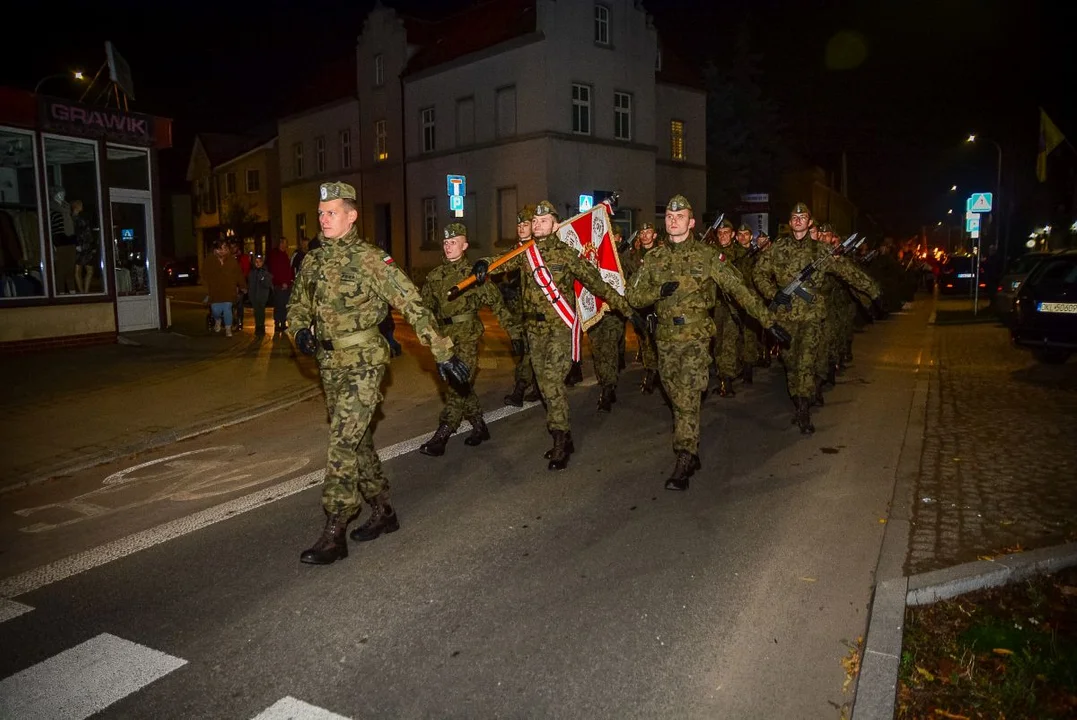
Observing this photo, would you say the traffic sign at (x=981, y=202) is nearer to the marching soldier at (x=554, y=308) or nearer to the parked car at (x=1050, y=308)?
the parked car at (x=1050, y=308)

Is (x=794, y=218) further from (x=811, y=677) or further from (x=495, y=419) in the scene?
(x=811, y=677)

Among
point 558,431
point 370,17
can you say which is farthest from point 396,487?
point 370,17

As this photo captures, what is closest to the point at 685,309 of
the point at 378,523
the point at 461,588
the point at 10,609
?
the point at 378,523

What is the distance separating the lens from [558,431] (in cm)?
713

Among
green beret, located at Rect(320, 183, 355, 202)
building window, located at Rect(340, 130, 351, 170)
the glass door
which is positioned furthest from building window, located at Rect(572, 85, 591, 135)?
green beret, located at Rect(320, 183, 355, 202)

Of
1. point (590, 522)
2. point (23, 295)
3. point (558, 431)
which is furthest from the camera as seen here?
point (23, 295)

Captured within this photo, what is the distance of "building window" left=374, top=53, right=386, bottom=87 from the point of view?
113ft

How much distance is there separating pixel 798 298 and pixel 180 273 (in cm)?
4070

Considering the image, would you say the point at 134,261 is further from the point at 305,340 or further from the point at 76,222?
the point at 305,340

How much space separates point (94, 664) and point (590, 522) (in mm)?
3044

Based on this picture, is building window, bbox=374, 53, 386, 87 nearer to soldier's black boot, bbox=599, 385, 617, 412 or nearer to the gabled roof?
the gabled roof

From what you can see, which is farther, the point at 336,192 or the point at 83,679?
the point at 336,192

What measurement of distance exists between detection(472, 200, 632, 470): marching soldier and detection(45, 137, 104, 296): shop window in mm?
10648

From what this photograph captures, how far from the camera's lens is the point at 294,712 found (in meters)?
3.44
